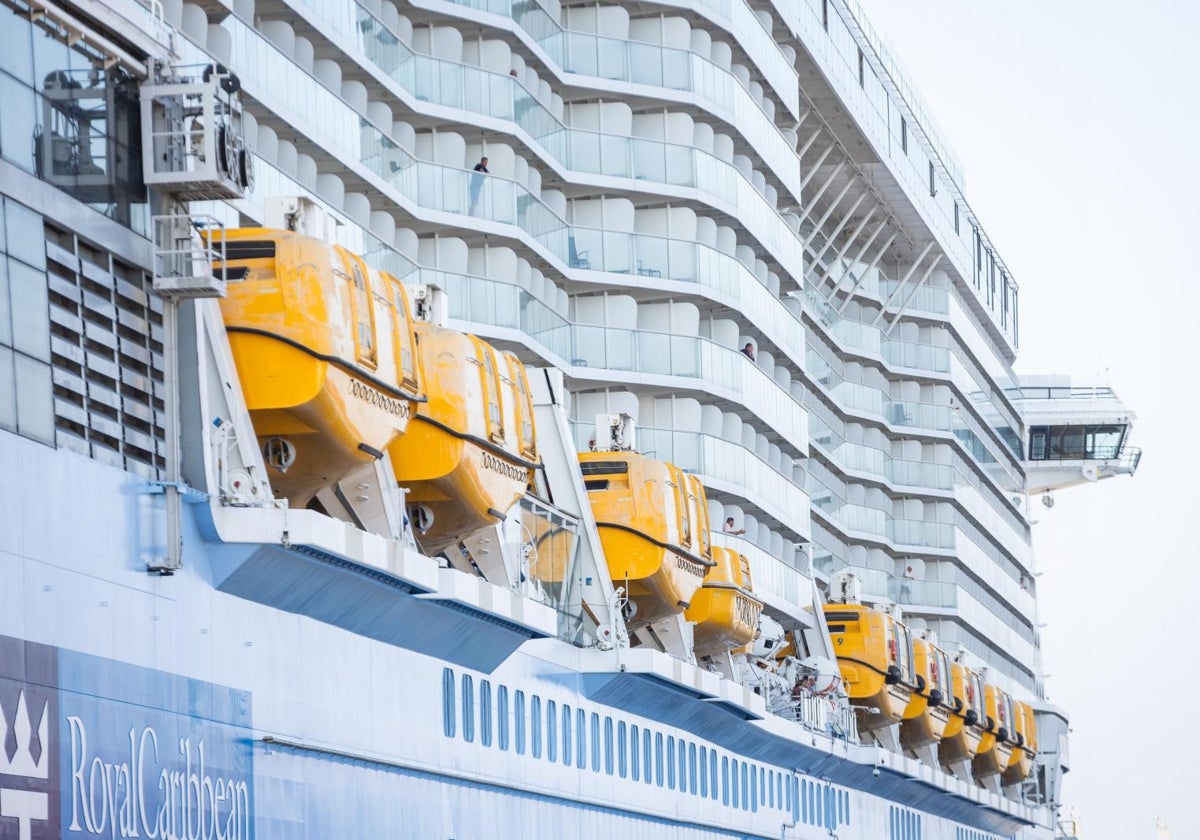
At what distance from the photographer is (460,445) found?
92.3 feet

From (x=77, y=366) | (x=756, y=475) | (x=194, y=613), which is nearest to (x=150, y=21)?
(x=77, y=366)

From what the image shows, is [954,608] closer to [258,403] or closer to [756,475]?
[756,475]

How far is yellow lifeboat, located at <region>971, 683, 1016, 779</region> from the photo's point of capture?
7419 centimetres

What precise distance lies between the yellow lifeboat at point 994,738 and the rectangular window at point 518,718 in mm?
43411

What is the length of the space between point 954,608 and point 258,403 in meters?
61.2

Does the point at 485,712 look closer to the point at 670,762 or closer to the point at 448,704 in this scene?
the point at 448,704

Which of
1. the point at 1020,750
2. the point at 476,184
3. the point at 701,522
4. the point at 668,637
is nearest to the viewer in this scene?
the point at 668,637

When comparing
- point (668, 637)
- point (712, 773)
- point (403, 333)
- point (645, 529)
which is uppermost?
point (645, 529)

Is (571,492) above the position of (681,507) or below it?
below

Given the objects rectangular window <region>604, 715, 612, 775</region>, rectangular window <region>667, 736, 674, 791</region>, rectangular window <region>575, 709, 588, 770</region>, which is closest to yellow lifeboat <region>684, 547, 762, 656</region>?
rectangular window <region>667, 736, 674, 791</region>

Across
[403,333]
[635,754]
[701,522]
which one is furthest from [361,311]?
[701,522]

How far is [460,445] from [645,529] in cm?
1015

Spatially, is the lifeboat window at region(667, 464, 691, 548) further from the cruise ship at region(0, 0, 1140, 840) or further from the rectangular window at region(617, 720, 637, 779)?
the rectangular window at region(617, 720, 637, 779)

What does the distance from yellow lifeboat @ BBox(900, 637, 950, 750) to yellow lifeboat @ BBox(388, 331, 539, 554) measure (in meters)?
35.0
